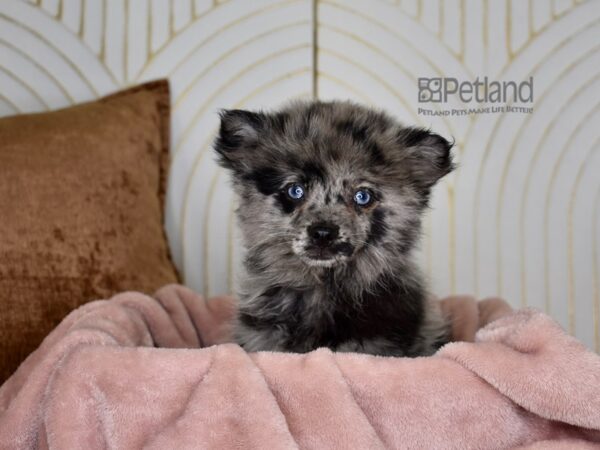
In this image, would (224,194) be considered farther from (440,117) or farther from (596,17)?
(596,17)

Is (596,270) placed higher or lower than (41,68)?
lower

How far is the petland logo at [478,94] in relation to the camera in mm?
2482

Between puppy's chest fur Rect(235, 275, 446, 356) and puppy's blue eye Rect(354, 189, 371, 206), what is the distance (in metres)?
0.18

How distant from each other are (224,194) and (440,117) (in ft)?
2.71

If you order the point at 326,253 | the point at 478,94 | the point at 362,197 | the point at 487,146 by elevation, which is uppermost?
the point at 478,94

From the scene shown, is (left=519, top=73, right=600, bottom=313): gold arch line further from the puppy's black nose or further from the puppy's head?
the puppy's black nose

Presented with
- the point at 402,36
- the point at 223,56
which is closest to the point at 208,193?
the point at 223,56

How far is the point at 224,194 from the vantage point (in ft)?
8.21

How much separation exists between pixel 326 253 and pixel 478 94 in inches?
49.6

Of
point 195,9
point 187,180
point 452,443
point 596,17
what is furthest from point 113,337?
point 596,17

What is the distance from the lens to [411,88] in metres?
2.49

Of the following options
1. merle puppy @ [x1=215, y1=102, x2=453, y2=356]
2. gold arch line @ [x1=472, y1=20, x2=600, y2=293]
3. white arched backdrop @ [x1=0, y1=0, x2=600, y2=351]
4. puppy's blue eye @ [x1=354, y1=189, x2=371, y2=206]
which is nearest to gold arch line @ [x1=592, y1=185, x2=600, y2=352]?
white arched backdrop @ [x1=0, y1=0, x2=600, y2=351]

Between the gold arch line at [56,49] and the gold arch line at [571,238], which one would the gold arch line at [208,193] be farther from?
the gold arch line at [571,238]

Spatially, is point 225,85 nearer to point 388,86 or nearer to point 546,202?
point 388,86
